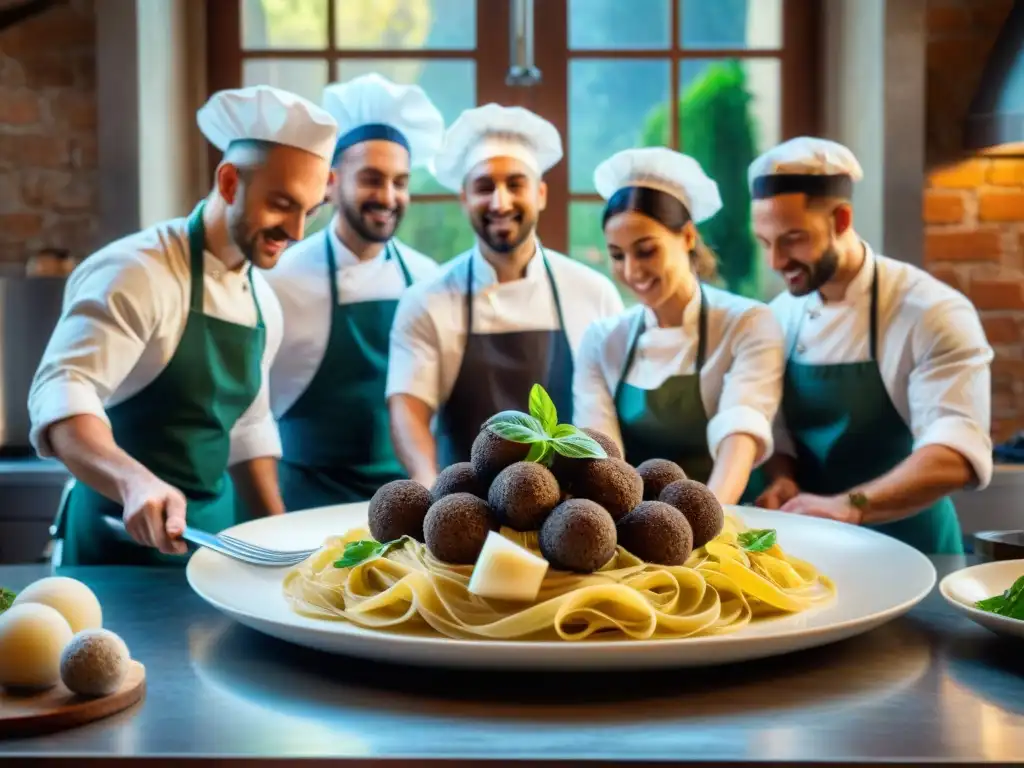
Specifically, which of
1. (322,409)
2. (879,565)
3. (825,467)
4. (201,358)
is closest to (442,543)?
(879,565)

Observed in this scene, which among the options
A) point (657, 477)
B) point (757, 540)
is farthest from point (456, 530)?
point (757, 540)

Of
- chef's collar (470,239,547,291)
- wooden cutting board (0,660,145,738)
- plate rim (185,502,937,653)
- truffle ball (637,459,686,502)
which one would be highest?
chef's collar (470,239,547,291)

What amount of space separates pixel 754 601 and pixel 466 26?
2827 mm

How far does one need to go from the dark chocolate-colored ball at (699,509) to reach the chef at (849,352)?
3.14ft

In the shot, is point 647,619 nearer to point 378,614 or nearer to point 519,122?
point 378,614

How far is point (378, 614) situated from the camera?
1.27 meters

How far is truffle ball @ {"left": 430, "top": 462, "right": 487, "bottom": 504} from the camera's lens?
1354 mm

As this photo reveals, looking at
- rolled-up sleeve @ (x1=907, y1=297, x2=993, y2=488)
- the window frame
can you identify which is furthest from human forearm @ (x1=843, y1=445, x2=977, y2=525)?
the window frame

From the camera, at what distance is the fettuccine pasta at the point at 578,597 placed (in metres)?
1.18

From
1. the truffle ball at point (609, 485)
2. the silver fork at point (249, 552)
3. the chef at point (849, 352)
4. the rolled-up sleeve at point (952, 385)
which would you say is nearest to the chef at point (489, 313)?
the chef at point (849, 352)

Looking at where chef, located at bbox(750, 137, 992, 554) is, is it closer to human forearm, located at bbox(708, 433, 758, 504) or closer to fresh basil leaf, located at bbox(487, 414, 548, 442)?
human forearm, located at bbox(708, 433, 758, 504)

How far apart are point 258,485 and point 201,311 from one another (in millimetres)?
408

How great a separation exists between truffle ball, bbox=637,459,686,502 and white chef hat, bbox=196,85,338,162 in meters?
1.19

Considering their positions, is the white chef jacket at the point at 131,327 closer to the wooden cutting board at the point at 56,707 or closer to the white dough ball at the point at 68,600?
the white dough ball at the point at 68,600
